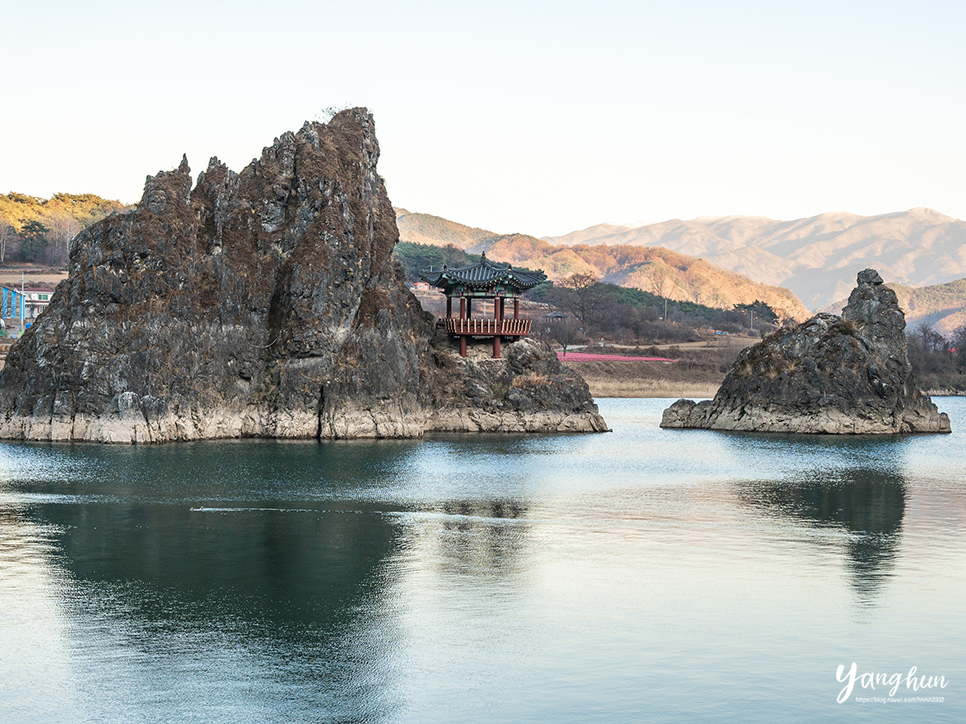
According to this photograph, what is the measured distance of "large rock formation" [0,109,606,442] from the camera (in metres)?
57.2

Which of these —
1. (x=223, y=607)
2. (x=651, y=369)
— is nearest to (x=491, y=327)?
(x=223, y=607)

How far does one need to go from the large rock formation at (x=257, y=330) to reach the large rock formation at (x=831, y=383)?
13875 mm

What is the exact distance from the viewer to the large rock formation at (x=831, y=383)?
74.1 m

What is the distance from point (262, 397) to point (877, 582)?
45.2 meters

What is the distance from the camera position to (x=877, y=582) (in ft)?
83.4

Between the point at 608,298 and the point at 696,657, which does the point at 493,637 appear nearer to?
the point at 696,657

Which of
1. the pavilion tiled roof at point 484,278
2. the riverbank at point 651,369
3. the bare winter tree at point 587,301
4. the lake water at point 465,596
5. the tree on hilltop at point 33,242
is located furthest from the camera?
the bare winter tree at point 587,301

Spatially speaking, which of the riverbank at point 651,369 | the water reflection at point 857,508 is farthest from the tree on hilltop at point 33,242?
the water reflection at point 857,508

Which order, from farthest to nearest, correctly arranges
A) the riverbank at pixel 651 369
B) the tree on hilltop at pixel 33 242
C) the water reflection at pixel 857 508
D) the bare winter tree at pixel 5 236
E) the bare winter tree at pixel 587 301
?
the bare winter tree at pixel 587 301, the bare winter tree at pixel 5 236, the tree on hilltop at pixel 33 242, the riverbank at pixel 651 369, the water reflection at pixel 857 508

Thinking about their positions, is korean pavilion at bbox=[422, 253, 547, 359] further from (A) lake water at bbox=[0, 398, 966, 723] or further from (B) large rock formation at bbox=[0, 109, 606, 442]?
(A) lake water at bbox=[0, 398, 966, 723]

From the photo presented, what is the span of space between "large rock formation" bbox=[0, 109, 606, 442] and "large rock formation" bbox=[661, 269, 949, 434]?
45.5 feet

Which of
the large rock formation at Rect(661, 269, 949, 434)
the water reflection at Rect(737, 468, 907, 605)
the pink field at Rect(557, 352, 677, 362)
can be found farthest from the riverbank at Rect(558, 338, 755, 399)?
the water reflection at Rect(737, 468, 907, 605)

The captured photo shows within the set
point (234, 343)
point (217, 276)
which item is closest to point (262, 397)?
point (234, 343)

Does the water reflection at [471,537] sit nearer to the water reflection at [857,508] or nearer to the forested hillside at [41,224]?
the water reflection at [857,508]
